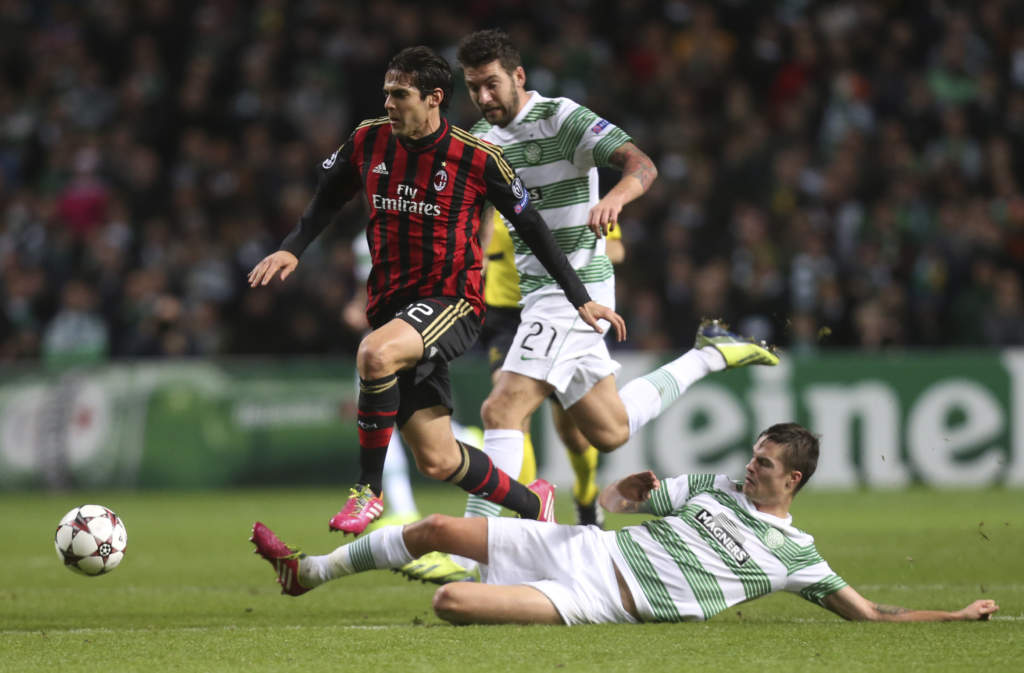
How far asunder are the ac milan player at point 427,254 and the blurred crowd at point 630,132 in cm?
643

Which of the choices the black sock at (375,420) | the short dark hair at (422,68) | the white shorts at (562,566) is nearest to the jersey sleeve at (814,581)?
the white shorts at (562,566)

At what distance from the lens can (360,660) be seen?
4.51 m

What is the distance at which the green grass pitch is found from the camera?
4496mm

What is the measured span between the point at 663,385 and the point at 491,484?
50.9 inches

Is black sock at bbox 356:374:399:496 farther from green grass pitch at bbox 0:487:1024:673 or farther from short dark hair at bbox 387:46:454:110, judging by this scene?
short dark hair at bbox 387:46:454:110

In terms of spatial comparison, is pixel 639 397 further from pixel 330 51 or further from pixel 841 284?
pixel 330 51

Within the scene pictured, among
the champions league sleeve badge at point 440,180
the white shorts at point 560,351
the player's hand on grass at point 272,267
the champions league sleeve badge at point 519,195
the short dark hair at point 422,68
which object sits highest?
the short dark hair at point 422,68

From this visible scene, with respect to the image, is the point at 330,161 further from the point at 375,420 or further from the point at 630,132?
the point at 630,132

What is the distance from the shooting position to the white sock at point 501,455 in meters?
6.29

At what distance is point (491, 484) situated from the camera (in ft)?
19.4

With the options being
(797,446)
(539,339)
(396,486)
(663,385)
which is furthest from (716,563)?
(396,486)

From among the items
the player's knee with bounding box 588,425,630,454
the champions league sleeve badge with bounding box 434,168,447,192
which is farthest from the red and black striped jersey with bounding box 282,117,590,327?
the player's knee with bounding box 588,425,630,454

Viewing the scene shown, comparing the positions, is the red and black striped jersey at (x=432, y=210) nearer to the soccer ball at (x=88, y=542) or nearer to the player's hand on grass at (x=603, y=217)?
the player's hand on grass at (x=603, y=217)

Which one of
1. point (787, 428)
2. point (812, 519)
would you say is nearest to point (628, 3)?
point (812, 519)
